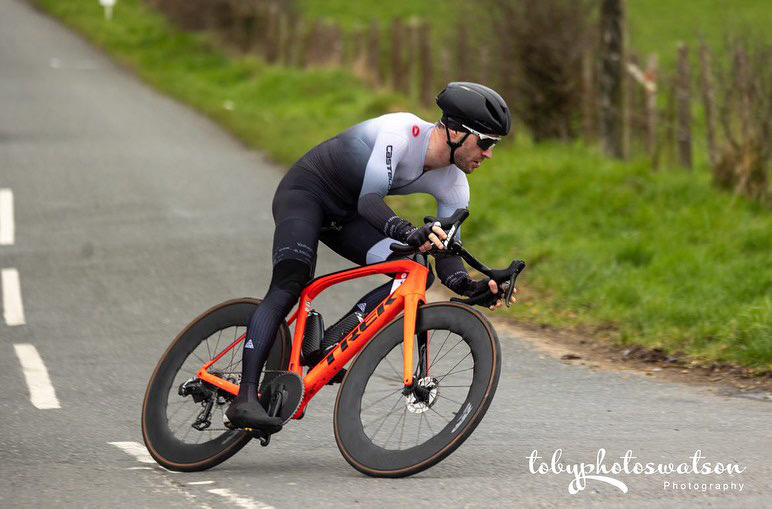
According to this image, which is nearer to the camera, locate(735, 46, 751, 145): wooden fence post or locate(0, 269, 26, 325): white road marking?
locate(0, 269, 26, 325): white road marking

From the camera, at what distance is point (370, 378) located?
5367 mm

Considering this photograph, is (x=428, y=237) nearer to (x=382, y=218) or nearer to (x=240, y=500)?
(x=382, y=218)

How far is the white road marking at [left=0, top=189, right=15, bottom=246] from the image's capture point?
12.5m

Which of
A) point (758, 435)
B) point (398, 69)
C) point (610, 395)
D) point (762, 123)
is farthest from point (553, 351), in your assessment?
point (398, 69)

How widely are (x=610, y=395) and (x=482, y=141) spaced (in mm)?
2318

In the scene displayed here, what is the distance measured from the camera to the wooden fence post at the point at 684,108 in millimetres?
13367

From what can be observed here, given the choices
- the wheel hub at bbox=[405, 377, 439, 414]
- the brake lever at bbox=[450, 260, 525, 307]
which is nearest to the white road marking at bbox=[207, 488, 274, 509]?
the wheel hub at bbox=[405, 377, 439, 414]

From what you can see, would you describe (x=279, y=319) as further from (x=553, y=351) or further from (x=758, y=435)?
(x=553, y=351)

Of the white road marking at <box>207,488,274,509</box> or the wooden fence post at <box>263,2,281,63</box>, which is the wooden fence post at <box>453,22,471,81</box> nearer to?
the wooden fence post at <box>263,2,281,63</box>

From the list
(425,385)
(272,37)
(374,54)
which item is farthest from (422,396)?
(272,37)

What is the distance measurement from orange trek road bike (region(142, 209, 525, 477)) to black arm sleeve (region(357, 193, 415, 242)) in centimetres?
11

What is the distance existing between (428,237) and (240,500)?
1364 millimetres

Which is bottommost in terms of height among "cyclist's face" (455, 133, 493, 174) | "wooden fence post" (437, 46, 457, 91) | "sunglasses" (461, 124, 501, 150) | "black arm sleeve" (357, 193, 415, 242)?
"black arm sleeve" (357, 193, 415, 242)

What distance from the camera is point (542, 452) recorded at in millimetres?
5773
